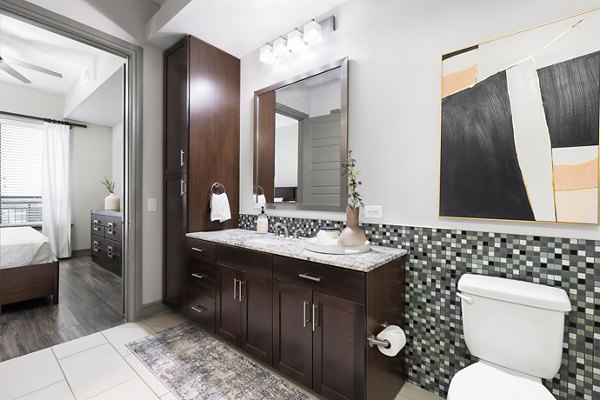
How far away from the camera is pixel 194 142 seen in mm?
2377

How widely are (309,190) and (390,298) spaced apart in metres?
1.02

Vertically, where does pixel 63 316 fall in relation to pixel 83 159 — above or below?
below

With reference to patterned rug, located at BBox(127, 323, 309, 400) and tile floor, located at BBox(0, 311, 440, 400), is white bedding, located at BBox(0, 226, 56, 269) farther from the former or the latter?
patterned rug, located at BBox(127, 323, 309, 400)

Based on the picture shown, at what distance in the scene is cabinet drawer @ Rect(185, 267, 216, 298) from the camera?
2.12 meters

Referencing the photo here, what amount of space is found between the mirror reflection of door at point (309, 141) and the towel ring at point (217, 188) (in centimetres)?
56

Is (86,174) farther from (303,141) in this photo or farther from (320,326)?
(320,326)

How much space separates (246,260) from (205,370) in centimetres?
75

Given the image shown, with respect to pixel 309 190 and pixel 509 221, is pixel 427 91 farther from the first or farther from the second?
pixel 309 190

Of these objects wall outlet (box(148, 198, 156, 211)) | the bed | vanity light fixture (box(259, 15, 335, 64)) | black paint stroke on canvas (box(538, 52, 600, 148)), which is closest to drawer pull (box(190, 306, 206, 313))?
wall outlet (box(148, 198, 156, 211))

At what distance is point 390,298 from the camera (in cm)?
150

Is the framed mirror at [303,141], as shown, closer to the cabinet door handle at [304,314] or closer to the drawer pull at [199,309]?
the cabinet door handle at [304,314]

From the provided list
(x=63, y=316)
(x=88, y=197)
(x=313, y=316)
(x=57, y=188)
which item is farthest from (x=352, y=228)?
(x=88, y=197)

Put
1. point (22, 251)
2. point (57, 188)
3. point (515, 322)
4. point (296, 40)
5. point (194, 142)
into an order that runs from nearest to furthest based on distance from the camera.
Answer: point (515, 322), point (296, 40), point (194, 142), point (22, 251), point (57, 188)

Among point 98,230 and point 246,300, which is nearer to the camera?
point 246,300
